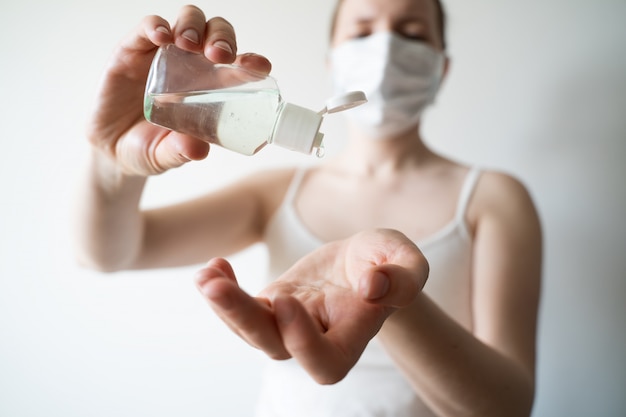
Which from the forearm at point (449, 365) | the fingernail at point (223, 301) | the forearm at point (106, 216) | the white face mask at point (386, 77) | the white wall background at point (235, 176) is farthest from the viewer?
the white wall background at point (235, 176)

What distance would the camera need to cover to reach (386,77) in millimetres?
777

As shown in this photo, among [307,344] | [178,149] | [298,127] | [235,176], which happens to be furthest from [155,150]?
[235,176]

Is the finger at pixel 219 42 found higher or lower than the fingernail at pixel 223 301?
higher

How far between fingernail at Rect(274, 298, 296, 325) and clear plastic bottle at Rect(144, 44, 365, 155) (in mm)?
156

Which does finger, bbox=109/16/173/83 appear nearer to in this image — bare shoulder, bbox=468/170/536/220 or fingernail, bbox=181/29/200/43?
fingernail, bbox=181/29/200/43

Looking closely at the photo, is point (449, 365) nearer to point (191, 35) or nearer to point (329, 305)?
point (329, 305)

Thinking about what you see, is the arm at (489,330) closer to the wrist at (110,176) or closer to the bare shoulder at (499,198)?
the bare shoulder at (499,198)

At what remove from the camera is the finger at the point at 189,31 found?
0.45 meters

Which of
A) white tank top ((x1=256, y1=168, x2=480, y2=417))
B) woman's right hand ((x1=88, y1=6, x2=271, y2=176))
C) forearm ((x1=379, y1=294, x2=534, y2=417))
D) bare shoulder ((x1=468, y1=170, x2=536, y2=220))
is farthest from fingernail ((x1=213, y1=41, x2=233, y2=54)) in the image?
bare shoulder ((x1=468, y1=170, x2=536, y2=220))

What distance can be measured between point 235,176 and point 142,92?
500 millimetres

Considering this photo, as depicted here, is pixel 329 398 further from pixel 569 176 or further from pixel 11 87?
pixel 11 87

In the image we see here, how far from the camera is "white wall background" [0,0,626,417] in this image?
0.97 meters

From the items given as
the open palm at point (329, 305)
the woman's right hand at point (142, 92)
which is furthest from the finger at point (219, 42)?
the open palm at point (329, 305)

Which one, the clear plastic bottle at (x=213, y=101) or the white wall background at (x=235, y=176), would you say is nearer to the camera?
the clear plastic bottle at (x=213, y=101)
